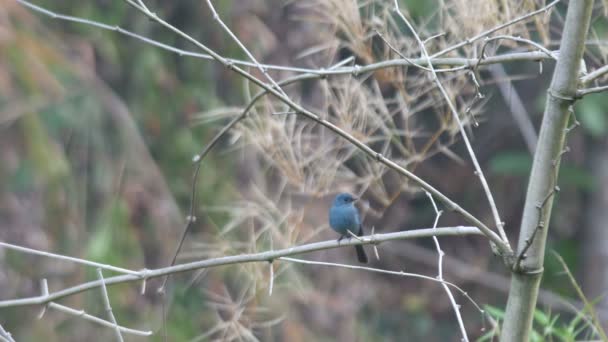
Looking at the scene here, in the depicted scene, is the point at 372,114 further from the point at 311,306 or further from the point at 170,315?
the point at 311,306

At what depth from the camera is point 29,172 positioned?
598 centimetres

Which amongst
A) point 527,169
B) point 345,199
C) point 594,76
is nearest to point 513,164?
point 527,169

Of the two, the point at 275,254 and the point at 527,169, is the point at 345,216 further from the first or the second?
the point at 527,169

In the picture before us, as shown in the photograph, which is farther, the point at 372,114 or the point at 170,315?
the point at 170,315

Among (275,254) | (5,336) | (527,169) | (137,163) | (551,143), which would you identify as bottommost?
(527,169)

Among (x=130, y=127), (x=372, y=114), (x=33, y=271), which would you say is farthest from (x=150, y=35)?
(x=372, y=114)

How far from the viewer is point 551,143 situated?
2.19 meters

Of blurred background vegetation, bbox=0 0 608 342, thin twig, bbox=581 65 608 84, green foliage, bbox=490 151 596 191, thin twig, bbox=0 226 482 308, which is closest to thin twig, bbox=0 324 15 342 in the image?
thin twig, bbox=0 226 482 308

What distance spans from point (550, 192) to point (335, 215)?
2.60 metres

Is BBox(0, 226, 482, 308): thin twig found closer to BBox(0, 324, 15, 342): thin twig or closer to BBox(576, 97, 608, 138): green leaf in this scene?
BBox(0, 324, 15, 342): thin twig

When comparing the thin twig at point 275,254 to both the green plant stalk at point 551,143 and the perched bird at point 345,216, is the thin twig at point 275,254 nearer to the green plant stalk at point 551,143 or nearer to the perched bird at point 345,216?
the green plant stalk at point 551,143

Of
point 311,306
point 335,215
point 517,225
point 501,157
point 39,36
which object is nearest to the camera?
point 335,215

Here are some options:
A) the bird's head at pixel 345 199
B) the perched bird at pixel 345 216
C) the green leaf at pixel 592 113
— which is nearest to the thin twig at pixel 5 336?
the perched bird at pixel 345 216

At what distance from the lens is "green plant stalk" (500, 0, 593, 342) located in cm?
219
